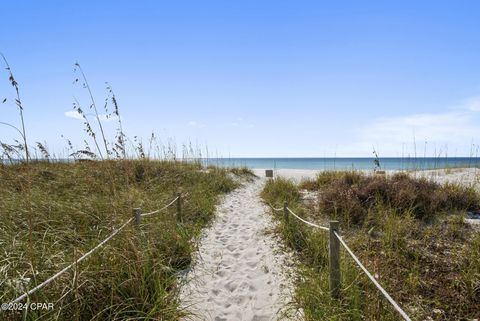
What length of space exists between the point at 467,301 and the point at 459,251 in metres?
1.25

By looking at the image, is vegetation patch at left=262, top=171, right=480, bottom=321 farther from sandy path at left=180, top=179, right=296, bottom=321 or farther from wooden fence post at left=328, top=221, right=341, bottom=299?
sandy path at left=180, top=179, right=296, bottom=321

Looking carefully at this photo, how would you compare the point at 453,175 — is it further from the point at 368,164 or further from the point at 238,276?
the point at 368,164

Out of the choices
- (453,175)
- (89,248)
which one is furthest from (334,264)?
(453,175)

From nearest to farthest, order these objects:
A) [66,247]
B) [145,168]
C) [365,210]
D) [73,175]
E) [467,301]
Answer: [467,301] → [66,247] → [365,210] → [73,175] → [145,168]

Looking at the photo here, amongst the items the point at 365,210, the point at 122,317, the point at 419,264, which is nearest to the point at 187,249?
the point at 122,317

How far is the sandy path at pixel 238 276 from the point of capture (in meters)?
2.84

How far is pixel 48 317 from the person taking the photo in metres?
1.98

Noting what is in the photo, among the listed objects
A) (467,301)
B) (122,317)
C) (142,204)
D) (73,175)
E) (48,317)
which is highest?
(73,175)

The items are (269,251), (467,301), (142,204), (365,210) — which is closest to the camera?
(467,301)

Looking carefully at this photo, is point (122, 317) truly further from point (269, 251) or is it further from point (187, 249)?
point (269, 251)

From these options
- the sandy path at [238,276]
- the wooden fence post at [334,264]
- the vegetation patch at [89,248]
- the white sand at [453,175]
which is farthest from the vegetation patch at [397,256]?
the white sand at [453,175]

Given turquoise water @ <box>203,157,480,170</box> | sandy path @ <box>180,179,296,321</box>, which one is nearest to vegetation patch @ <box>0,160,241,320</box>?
sandy path @ <box>180,179,296,321</box>

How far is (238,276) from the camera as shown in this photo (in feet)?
11.7

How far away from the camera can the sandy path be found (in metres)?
2.84
